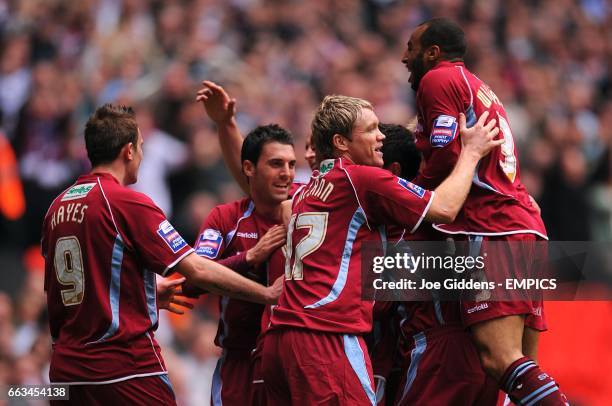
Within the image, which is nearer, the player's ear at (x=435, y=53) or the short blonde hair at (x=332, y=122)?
the short blonde hair at (x=332, y=122)

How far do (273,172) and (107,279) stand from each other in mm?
1603

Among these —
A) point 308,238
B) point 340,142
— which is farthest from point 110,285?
point 340,142

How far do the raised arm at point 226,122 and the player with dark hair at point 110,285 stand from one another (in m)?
1.65

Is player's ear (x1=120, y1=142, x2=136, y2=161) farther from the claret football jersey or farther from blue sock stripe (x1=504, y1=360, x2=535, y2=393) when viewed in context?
blue sock stripe (x1=504, y1=360, x2=535, y2=393)

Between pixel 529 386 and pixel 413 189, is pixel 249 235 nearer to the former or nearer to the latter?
pixel 413 189

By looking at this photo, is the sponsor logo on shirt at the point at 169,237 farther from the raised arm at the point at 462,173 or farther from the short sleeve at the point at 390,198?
the raised arm at the point at 462,173

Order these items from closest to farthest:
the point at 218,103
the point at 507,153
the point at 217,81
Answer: the point at 507,153 < the point at 218,103 < the point at 217,81

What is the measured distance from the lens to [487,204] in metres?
6.86

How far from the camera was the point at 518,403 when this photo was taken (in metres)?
6.62

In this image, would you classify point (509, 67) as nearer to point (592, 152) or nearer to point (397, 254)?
point (592, 152)

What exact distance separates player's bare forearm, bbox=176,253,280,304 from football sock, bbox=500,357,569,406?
4.86 ft

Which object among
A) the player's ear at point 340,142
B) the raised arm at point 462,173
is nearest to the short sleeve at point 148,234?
the player's ear at point 340,142

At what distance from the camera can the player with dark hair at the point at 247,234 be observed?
783 centimetres

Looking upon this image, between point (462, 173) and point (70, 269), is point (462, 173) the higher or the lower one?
the higher one
